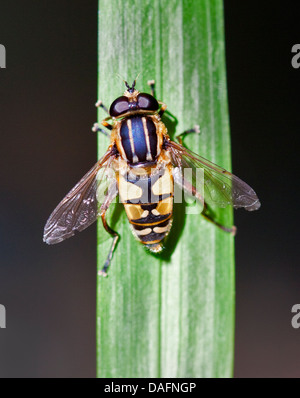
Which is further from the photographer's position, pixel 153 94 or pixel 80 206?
pixel 80 206

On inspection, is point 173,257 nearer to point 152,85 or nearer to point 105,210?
A: point 105,210

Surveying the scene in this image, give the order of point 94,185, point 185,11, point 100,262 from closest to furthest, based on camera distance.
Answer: point 185,11 → point 100,262 → point 94,185

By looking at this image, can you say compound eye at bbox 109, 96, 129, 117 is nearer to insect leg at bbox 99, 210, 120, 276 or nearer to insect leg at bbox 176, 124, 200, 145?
insect leg at bbox 176, 124, 200, 145

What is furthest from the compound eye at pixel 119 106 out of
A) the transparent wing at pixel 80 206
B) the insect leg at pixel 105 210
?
the insect leg at pixel 105 210

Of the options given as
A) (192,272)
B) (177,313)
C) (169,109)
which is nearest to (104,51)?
(169,109)

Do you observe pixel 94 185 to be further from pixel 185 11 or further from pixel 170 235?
pixel 185 11

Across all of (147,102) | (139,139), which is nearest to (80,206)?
(139,139)
